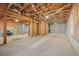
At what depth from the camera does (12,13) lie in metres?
2.27

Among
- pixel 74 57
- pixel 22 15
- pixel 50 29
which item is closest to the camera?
pixel 74 57

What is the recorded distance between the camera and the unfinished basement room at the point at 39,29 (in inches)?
89.1

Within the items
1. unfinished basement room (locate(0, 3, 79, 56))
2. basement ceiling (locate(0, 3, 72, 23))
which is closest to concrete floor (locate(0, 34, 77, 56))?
unfinished basement room (locate(0, 3, 79, 56))

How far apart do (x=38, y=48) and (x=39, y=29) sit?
1.32 feet

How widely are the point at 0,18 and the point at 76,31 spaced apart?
53.2 inches

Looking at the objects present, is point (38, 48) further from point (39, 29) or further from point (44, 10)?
point (44, 10)

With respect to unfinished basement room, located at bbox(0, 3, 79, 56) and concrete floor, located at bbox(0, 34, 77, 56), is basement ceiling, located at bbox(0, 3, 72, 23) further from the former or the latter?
concrete floor, located at bbox(0, 34, 77, 56)

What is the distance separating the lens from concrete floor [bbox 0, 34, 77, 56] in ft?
7.37

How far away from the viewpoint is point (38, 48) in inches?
91.0

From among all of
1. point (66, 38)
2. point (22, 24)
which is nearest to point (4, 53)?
point (22, 24)

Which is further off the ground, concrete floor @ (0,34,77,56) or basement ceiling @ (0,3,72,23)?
basement ceiling @ (0,3,72,23)

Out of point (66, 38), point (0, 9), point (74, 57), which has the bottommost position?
point (74, 57)

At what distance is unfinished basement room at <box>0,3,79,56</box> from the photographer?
2.26m

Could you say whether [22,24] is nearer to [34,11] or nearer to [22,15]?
[22,15]
